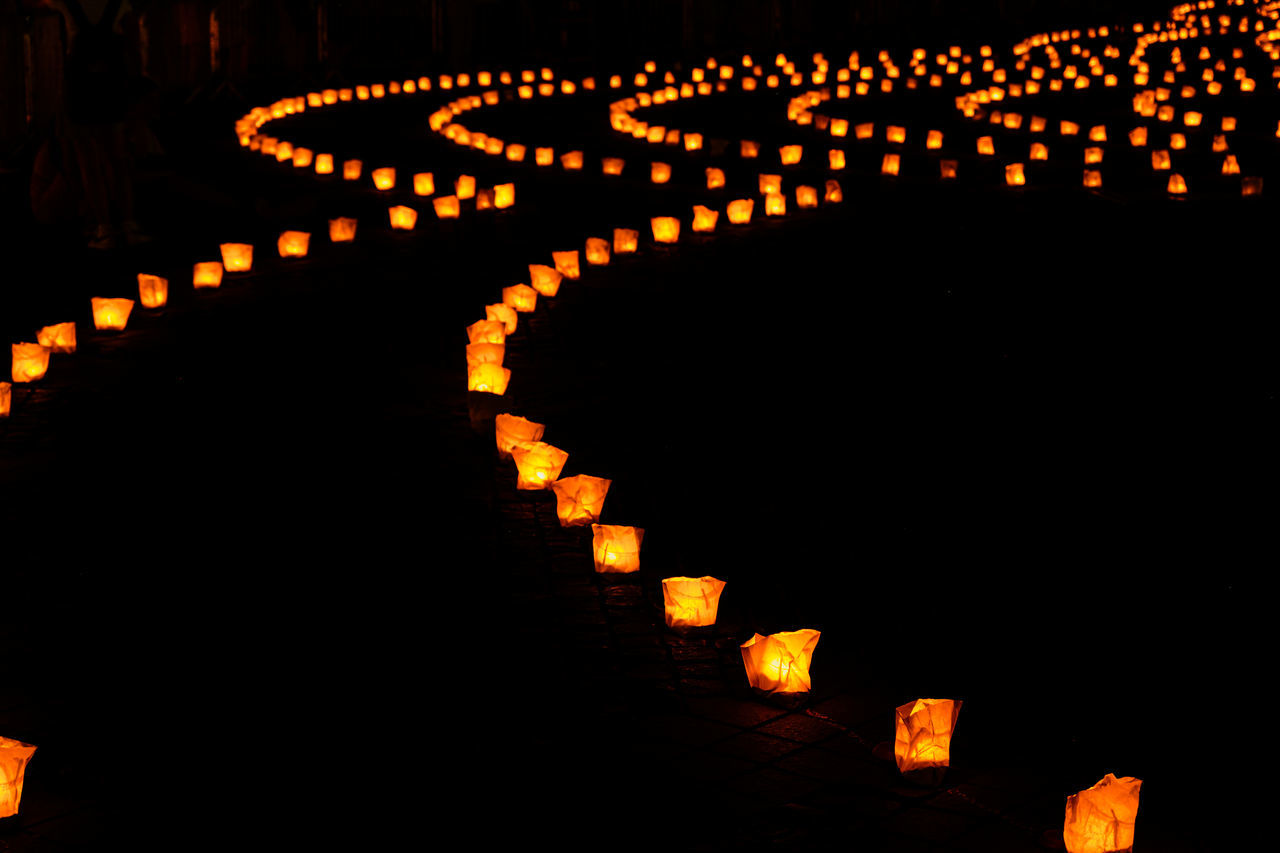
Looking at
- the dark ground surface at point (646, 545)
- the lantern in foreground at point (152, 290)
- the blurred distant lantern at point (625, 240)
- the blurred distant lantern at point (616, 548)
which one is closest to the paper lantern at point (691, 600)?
the dark ground surface at point (646, 545)

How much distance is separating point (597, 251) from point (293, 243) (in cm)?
202

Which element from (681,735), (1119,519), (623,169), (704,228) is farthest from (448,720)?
(623,169)

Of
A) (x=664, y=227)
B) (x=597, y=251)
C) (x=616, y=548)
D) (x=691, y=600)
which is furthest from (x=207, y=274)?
(x=691, y=600)

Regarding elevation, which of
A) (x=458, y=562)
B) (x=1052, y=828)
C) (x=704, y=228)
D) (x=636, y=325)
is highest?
(x=704, y=228)

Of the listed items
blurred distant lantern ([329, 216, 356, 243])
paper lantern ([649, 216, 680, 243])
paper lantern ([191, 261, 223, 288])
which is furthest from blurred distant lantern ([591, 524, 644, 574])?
blurred distant lantern ([329, 216, 356, 243])

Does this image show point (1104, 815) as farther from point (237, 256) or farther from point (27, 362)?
point (237, 256)

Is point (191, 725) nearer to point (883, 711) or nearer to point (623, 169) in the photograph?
point (883, 711)

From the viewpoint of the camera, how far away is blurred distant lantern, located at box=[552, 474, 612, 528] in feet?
19.9

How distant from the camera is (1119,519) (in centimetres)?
636

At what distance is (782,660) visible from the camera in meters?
4.71

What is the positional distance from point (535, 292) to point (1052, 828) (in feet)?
19.7

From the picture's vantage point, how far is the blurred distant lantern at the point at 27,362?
26.2ft

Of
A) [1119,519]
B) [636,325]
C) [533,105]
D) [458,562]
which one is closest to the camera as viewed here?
[458,562]

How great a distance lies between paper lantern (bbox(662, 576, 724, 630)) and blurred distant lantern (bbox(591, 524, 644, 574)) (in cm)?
44
